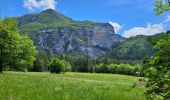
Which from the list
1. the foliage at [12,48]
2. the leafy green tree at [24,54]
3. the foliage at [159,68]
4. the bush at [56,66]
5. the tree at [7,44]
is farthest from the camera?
the bush at [56,66]

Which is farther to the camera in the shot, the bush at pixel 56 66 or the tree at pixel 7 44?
the bush at pixel 56 66

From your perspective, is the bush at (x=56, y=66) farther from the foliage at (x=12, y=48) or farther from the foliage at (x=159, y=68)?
the foliage at (x=159, y=68)

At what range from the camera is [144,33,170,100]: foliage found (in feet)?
18.6

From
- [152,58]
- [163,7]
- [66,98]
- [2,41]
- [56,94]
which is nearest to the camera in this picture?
[152,58]

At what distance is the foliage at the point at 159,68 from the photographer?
5.67m

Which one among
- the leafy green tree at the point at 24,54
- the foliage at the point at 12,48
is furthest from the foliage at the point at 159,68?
the leafy green tree at the point at 24,54

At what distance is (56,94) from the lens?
15523mm

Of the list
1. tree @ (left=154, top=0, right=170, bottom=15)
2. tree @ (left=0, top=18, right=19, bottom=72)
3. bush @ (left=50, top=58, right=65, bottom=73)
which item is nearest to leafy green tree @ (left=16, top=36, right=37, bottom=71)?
tree @ (left=0, top=18, right=19, bottom=72)

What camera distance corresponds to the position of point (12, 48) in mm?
52375

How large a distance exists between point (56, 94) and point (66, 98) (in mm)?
1078

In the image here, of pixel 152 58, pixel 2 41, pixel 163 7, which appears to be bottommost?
pixel 152 58

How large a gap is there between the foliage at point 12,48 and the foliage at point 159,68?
47.3 meters

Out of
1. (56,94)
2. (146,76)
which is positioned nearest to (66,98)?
(56,94)

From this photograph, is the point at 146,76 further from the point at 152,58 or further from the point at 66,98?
the point at 66,98
